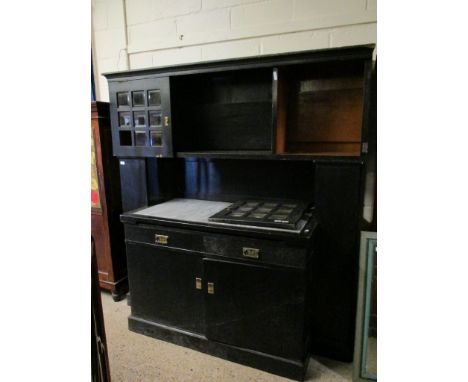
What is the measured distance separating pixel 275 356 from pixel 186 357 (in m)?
0.53

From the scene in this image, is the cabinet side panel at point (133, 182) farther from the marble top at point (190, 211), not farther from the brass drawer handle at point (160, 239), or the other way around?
the brass drawer handle at point (160, 239)

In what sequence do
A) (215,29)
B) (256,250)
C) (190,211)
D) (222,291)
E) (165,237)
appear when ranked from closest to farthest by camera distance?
(256,250) < (222,291) < (165,237) < (190,211) < (215,29)

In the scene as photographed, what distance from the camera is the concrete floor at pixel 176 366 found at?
Result: 5.42 feet

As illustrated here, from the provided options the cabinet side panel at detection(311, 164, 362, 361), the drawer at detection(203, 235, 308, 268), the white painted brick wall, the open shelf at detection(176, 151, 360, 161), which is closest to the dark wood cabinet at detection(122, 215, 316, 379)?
the drawer at detection(203, 235, 308, 268)

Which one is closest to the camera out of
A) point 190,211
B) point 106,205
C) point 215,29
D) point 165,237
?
point 165,237

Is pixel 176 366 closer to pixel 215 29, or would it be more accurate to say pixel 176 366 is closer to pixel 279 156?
pixel 279 156

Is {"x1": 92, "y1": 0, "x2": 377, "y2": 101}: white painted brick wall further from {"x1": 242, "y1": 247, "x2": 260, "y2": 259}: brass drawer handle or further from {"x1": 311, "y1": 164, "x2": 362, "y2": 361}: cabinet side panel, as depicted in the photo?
{"x1": 242, "y1": 247, "x2": 260, "y2": 259}: brass drawer handle

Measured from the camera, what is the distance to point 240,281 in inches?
65.2

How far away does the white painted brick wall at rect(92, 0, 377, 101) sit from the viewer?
177 cm

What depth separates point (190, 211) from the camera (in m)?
1.95

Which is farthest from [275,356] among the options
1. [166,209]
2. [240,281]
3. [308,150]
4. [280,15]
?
[280,15]

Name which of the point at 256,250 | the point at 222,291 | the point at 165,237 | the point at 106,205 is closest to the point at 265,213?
the point at 256,250

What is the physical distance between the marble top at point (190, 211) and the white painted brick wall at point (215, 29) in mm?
1006

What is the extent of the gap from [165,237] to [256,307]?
2.13 feet
